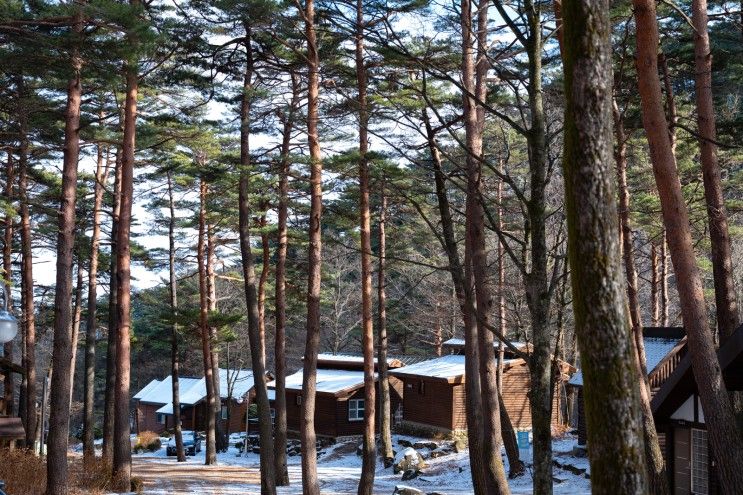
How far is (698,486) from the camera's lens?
1405 cm

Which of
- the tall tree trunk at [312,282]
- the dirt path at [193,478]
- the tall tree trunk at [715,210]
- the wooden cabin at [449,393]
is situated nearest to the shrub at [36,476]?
the dirt path at [193,478]

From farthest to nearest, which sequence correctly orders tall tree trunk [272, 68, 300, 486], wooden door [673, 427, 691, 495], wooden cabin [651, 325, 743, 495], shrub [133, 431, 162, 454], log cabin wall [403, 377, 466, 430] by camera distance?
shrub [133, 431, 162, 454] → log cabin wall [403, 377, 466, 430] → tall tree trunk [272, 68, 300, 486] → wooden door [673, 427, 691, 495] → wooden cabin [651, 325, 743, 495]

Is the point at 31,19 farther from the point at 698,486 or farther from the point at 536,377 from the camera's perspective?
the point at 698,486

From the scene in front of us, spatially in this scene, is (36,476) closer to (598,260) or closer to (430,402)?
(598,260)

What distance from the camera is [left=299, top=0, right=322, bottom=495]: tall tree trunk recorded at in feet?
59.0

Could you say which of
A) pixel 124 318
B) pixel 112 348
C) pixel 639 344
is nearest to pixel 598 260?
pixel 639 344

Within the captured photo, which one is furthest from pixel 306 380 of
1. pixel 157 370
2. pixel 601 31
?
pixel 157 370

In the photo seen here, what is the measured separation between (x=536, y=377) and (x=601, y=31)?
324cm

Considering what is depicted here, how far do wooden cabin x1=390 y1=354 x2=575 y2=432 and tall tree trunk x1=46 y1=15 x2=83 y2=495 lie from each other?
19.9m

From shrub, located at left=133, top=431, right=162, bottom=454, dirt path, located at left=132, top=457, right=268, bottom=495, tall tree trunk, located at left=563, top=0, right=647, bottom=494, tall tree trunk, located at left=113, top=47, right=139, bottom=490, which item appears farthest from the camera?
shrub, located at left=133, top=431, right=162, bottom=454

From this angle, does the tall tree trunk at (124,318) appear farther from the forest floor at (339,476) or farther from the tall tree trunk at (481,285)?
the tall tree trunk at (481,285)

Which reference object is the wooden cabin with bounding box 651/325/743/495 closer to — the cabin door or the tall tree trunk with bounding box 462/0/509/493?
the cabin door

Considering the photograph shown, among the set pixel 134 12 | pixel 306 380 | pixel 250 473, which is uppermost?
pixel 134 12

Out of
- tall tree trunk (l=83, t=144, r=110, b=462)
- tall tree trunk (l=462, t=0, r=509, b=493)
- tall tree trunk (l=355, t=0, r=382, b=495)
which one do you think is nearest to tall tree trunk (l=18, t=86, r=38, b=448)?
tall tree trunk (l=83, t=144, r=110, b=462)
